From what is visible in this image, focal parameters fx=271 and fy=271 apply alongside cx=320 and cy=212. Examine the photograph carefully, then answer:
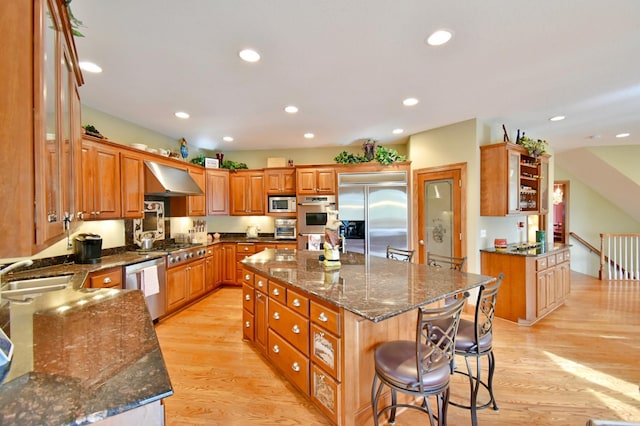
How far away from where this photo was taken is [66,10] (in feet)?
4.12

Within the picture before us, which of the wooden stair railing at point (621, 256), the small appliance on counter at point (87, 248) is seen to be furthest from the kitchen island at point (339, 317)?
the wooden stair railing at point (621, 256)

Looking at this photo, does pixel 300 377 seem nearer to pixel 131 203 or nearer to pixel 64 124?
pixel 64 124

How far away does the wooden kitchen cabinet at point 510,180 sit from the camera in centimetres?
366

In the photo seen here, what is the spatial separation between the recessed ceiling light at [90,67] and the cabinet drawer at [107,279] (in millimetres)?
1953

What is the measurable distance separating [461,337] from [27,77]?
243 cm

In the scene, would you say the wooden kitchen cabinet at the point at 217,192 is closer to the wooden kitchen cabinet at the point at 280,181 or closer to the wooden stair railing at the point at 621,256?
the wooden kitchen cabinet at the point at 280,181

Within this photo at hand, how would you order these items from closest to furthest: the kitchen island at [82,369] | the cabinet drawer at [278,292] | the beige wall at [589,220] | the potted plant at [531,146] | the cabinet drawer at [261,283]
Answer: the kitchen island at [82,369]
the cabinet drawer at [278,292]
the cabinet drawer at [261,283]
the potted plant at [531,146]
the beige wall at [589,220]

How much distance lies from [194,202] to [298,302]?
353 centimetres

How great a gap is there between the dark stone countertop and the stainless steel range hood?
2.33 meters

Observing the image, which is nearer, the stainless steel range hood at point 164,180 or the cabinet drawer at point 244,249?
the stainless steel range hood at point 164,180

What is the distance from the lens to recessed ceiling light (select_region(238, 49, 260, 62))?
2.15 meters

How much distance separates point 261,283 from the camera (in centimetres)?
262

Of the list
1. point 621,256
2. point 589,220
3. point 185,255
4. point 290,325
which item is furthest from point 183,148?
point 589,220

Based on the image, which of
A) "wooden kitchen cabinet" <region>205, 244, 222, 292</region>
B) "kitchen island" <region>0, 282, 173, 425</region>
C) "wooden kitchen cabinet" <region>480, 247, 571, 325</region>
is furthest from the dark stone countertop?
"wooden kitchen cabinet" <region>480, 247, 571, 325</region>
